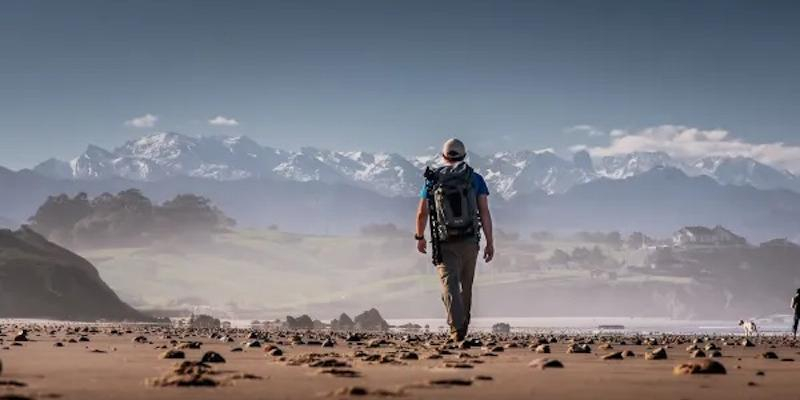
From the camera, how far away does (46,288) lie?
98.9 m

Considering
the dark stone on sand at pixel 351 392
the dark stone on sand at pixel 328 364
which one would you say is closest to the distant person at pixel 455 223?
the dark stone on sand at pixel 328 364

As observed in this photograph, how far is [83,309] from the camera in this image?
329 ft

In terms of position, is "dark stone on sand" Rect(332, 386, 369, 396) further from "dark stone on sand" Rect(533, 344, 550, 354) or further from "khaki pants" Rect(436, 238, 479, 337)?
"khaki pants" Rect(436, 238, 479, 337)

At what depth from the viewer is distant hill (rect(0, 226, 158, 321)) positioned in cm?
9600

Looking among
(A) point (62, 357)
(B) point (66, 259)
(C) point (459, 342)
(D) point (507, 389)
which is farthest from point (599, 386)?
(B) point (66, 259)

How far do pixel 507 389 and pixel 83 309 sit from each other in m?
99.0

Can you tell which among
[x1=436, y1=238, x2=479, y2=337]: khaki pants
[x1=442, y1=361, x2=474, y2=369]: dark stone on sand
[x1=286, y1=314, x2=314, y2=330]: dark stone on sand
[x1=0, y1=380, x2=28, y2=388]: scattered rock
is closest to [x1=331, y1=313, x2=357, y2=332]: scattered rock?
[x1=286, y1=314, x2=314, y2=330]: dark stone on sand

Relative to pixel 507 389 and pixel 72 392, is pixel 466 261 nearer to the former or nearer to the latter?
pixel 507 389

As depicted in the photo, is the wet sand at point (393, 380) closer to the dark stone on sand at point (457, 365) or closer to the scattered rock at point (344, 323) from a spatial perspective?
the dark stone on sand at point (457, 365)

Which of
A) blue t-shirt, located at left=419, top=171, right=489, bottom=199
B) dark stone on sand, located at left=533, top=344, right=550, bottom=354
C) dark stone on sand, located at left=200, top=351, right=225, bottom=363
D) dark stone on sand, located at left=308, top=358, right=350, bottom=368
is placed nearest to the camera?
dark stone on sand, located at left=308, top=358, right=350, bottom=368

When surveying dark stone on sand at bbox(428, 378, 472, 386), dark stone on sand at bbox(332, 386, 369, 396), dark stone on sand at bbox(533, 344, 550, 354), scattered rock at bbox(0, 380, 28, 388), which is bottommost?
dark stone on sand at bbox(332, 386, 369, 396)

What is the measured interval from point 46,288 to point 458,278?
294 ft

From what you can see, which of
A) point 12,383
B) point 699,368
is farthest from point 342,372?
point 699,368

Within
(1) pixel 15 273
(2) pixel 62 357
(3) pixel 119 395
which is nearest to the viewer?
(3) pixel 119 395
